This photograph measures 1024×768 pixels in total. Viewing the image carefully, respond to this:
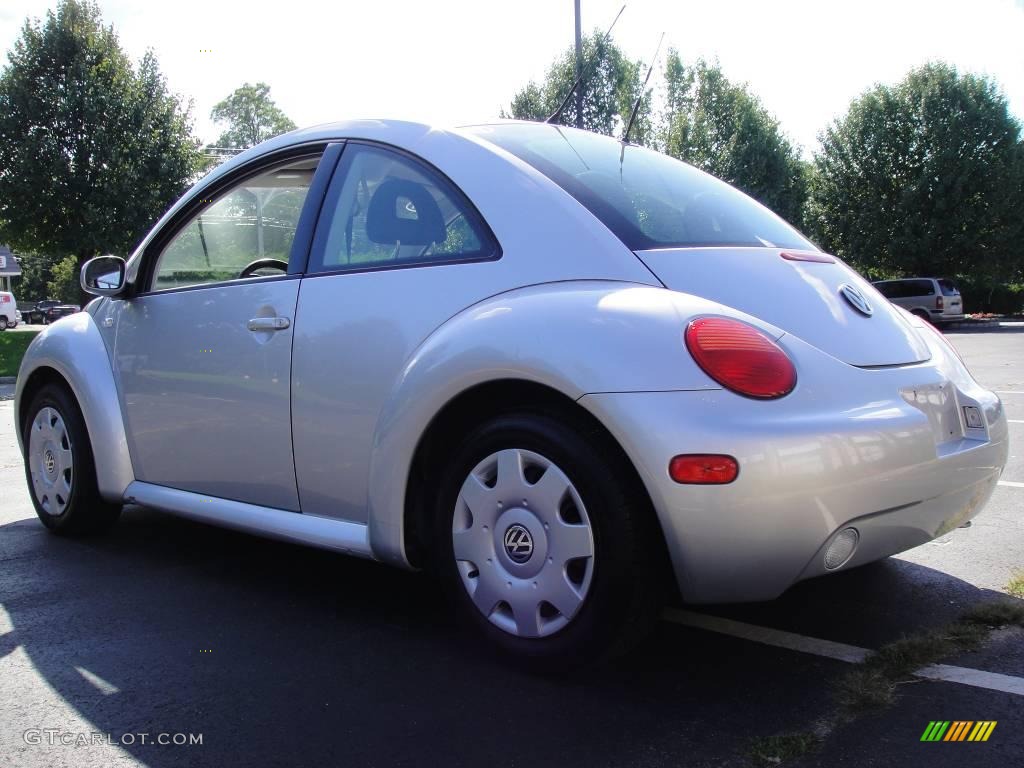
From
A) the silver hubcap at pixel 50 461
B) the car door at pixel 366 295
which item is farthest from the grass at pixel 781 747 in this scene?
the silver hubcap at pixel 50 461

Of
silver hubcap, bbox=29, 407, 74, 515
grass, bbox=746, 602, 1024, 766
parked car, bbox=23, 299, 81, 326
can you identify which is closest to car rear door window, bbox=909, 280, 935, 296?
grass, bbox=746, 602, 1024, 766

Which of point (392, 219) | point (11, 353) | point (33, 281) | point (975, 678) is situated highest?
point (33, 281)

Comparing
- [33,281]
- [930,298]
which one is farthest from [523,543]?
[33,281]

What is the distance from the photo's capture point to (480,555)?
8.83 feet

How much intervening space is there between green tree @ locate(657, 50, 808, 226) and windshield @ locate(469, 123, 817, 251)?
38145mm

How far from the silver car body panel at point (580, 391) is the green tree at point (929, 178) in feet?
122

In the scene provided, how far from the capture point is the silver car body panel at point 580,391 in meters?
2.30

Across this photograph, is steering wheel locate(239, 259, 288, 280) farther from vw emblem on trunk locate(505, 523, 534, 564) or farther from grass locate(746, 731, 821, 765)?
grass locate(746, 731, 821, 765)

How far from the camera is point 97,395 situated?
395cm

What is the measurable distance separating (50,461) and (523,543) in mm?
2713

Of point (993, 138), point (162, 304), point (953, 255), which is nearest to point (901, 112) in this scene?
point (993, 138)

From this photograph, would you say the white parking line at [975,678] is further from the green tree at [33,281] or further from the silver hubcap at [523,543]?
the green tree at [33,281]

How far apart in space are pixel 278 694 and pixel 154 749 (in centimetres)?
37

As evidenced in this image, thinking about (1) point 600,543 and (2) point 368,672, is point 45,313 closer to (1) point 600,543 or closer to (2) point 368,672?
(2) point 368,672
